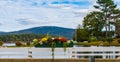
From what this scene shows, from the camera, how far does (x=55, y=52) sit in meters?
16.2

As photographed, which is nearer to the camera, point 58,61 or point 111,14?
point 58,61

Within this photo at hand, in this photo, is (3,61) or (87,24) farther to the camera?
(87,24)

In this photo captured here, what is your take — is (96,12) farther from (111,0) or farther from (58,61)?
(58,61)

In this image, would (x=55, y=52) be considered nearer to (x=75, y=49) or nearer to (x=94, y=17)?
(x=75, y=49)

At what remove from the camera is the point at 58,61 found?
53.3 feet

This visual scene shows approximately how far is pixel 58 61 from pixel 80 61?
0.92 meters

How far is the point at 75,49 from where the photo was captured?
16.6 m

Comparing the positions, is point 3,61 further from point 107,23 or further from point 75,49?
point 107,23

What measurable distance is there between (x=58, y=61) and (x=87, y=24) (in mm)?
111977

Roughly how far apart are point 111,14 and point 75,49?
10857 cm

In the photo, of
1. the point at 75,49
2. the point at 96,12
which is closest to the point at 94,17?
the point at 96,12

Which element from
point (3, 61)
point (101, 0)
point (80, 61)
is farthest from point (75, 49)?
point (101, 0)

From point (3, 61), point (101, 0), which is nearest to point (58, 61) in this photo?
point (3, 61)

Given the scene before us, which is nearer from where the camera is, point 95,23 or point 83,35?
point 95,23
